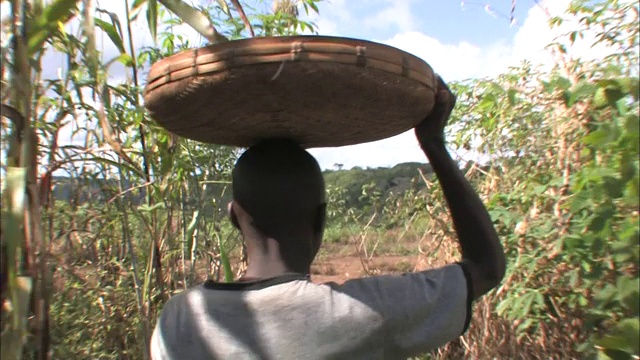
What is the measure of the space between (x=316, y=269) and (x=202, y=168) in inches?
221

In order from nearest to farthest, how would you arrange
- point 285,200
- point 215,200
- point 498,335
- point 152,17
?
point 285,200 < point 152,17 < point 498,335 < point 215,200

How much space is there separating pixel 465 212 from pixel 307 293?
38cm

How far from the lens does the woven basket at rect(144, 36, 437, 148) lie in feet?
4.07

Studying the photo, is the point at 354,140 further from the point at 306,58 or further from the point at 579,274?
the point at 579,274

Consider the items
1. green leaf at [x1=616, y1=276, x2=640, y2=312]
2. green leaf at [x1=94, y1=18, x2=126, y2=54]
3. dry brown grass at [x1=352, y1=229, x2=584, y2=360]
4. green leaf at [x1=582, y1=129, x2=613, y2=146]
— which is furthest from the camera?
dry brown grass at [x1=352, y1=229, x2=584, y2=360]

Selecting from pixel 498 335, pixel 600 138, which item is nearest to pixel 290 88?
pixel 600 138

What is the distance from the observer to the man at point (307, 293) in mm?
1343

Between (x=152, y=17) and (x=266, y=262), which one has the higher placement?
(x=152, y=17)

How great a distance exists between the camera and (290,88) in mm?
1300

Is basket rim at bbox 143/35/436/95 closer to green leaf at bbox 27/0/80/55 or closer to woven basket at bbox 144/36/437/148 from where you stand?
woven basket at bbox 144/36/437/148

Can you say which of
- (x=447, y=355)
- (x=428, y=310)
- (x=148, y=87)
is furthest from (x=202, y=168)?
(x=428, y=310)

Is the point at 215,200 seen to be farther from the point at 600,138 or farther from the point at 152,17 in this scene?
the point at 600,138

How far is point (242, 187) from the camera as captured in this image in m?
1.51

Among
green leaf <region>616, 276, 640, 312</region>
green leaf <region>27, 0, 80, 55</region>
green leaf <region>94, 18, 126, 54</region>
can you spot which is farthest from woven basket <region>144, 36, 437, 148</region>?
green leaf <region>94, 18, 126, 54</region>
